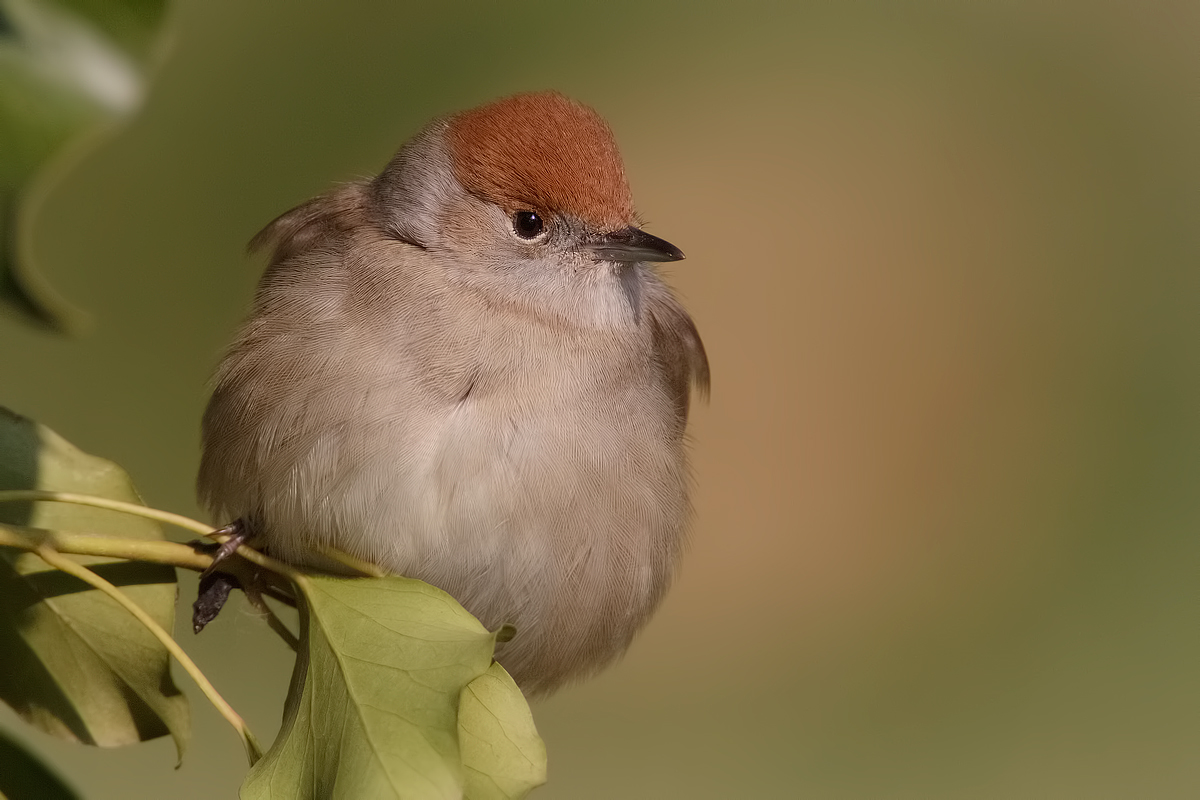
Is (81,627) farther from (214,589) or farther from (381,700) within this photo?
(381,700)

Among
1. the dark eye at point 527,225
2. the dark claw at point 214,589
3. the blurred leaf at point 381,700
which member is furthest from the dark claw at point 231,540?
the dark eye at point 527,225

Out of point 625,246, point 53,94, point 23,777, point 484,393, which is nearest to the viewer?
point 53,94

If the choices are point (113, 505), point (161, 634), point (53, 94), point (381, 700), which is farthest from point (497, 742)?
point (53, 94)

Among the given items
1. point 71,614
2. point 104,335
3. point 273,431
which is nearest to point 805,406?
point 104,335

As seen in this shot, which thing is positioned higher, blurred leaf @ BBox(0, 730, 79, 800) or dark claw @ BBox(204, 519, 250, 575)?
dark claw @ BBox(204, 519, 250, 575)

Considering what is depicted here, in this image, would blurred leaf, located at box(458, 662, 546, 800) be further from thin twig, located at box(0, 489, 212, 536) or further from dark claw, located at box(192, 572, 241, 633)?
dark claw, located at box(192, 572, 241, 633)

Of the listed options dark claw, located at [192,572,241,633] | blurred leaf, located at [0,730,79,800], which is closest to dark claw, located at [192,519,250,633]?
dark claw, located at [192,572,241,633]

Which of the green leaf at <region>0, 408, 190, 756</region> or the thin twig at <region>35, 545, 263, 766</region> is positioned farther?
the green leaf at <region>0, 408, 190, 756</region>

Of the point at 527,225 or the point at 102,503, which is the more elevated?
the point at 527,225
